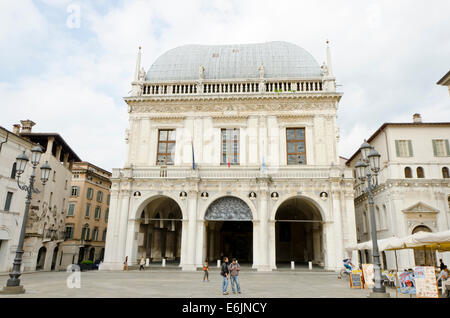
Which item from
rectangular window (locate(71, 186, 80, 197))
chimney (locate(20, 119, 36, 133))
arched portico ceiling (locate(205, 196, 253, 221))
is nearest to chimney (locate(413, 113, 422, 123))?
arched portico ceiling (locate(205, 196, 253, 221))

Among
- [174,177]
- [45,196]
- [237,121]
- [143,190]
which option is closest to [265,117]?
[237,121]

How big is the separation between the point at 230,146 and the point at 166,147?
248 inches

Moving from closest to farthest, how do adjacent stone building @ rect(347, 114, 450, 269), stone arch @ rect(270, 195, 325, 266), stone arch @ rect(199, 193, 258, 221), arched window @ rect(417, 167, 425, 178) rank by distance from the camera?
1. stone arch @ rect(199, 193, 258, 221)
2. adjacent stone building @ rect(347, 114, 450, 269)
3. arched window @ rect(417, 167, 425, 178)
4. stone arch @ rect(270, 195, 325, 266)

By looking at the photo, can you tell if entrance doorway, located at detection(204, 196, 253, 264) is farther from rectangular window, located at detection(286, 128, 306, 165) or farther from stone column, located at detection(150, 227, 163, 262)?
rectangular window, located at detection(286, 128, 306, 165)

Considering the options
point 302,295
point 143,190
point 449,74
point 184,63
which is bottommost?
point 302,295

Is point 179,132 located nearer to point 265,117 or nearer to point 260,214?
point 265,117

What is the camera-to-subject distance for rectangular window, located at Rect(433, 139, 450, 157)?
28.0 meters

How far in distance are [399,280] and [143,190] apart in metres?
20.7

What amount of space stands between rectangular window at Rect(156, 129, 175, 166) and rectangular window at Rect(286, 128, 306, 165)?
1116 cm

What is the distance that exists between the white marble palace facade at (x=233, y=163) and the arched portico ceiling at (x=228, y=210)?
0.28 feet

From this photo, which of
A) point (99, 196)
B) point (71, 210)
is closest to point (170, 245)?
point (71, 210)

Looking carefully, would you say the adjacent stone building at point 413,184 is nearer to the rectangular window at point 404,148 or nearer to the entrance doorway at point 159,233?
the rectangular window at point 404,148

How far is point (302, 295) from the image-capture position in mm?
12852

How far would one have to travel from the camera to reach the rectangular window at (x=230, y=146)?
97.7 feet
